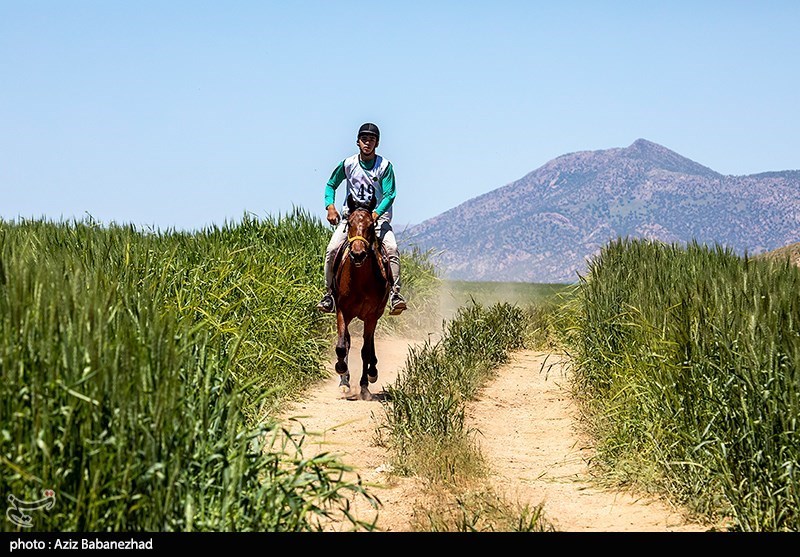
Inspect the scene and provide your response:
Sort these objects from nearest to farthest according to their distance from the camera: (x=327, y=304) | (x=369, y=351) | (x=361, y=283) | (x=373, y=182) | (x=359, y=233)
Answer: (x=359, y=233) < (x=361, y=283) < (x=373, y=182) < (x=369, y=351) < (x=327, y=304)

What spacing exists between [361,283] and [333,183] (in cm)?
159

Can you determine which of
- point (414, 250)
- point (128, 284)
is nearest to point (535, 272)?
point (414, 250)

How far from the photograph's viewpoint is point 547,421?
1094cm

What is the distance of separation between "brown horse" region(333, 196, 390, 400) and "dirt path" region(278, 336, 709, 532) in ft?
1.92

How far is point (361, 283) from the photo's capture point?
1162 centimetres

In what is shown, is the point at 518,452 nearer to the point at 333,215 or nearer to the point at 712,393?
the point at 712,393

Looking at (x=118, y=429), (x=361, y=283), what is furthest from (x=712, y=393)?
(x=361, y=283)

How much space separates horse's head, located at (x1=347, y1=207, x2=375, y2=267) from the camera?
35.6 ft

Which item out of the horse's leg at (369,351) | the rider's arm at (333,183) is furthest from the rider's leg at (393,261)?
the rider's arm at (333,183)

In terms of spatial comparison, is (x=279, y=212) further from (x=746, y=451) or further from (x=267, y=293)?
(x=746, y=451)

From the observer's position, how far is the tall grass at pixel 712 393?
5.98m

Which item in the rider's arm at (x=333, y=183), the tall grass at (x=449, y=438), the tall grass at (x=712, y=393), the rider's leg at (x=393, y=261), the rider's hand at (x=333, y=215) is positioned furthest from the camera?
the rider's arm at (x=333, y=183)

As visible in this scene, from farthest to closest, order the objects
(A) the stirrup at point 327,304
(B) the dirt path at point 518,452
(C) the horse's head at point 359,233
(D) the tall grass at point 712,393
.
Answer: (A) the stirrup at point 327,304, (C) the horse's head at point 359,233, (B) the dirt path at point 518,452, (D) the tall grass at point 712,393

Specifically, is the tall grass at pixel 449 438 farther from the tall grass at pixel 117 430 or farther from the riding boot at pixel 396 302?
the tall grass at pixel 117 430
